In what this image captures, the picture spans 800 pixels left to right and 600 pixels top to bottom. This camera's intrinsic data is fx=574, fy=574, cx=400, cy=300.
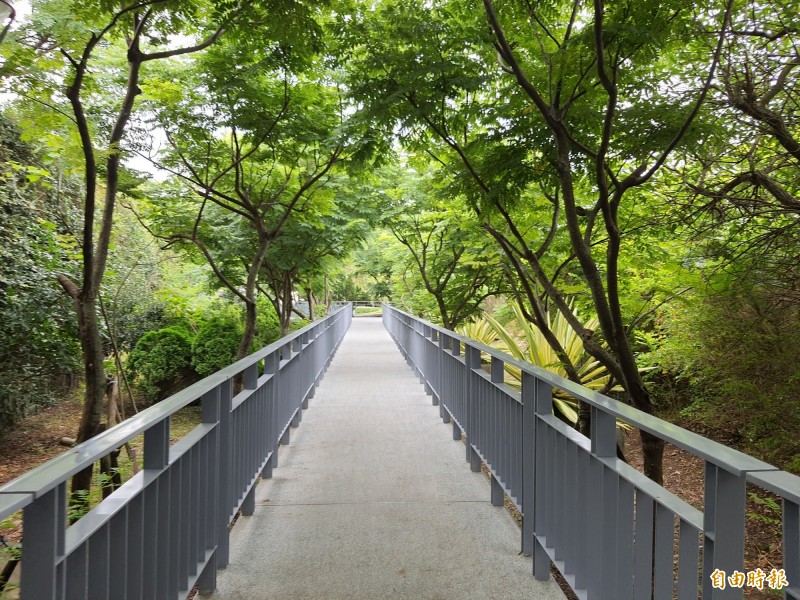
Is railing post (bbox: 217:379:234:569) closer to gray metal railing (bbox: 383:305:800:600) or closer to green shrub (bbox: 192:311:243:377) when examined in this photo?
gray metal railing (bbox: 383:305:800:600)

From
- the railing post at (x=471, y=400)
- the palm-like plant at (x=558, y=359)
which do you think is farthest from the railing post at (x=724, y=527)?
the palm-like plant at (x=558, y=359)

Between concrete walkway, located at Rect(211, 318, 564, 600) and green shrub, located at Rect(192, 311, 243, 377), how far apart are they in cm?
499

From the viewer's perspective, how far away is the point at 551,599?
3.00 meters

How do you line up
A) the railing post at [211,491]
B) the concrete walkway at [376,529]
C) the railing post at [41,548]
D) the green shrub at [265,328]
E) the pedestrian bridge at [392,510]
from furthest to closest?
the green shrub at [265,328]
the concrete walkway at [376,529]
the railing post at [211,491]
the pedestrian bridge at [392,510]
the railing post at [41,548]

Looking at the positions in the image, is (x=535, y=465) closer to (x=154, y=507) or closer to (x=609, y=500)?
(x=609, y=500)

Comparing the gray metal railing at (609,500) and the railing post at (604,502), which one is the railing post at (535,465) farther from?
the railing post at (604,502)

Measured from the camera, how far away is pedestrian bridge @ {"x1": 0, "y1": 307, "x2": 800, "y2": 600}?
1485 millimetres

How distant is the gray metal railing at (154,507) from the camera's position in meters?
1.39

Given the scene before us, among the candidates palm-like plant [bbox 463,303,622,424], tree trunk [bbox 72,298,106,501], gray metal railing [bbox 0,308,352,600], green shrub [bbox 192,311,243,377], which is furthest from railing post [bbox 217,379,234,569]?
green shrub [bbox 192,311,243,377]

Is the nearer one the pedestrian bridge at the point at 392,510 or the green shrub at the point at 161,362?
the pedestrian bridge at the point at 392,510

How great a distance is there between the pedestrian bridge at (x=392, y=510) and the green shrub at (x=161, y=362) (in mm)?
5943

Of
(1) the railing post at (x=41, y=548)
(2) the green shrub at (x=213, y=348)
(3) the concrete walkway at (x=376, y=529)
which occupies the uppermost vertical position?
(1) the railing post at (x=41, y=548)

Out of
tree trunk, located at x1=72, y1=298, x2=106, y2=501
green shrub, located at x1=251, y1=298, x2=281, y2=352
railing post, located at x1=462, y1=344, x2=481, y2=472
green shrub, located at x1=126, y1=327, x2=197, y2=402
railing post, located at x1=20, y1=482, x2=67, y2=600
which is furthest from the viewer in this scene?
green shrub, located at x1=251, y1=298, x2=281, y2=352

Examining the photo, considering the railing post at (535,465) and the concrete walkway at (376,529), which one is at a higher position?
the railing post at (535,465)
